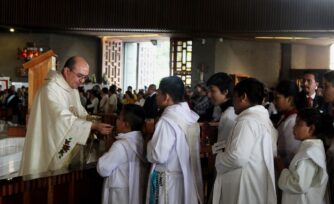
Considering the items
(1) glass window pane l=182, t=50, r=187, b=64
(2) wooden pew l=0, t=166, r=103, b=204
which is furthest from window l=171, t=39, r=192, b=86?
(2) wooden pew l=0, t=166, r=103, b=204

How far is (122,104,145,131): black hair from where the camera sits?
337cm

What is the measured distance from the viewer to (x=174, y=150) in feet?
10.7

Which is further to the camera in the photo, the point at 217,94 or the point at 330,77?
the point at 217,94

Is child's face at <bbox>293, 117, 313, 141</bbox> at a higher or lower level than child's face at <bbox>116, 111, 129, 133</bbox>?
higher

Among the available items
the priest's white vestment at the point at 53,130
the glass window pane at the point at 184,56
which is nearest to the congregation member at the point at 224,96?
the priest's white vestment at the point at 53,130

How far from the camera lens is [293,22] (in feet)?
30.0

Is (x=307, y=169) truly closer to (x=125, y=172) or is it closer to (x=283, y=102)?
(x=283, y=102)

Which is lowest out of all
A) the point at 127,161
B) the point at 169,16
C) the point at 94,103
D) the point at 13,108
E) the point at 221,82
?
the point at 13,108

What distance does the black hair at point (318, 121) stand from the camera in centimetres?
299

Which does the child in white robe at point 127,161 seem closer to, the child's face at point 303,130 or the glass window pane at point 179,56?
the child's face at point 303,130

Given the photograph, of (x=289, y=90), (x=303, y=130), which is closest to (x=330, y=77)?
(x=289, y=90)

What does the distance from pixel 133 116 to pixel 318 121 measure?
1.23m

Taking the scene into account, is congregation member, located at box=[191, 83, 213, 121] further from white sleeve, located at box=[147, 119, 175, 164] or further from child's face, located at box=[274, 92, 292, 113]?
white sleeve, located at box=[147, 119, 175, 164]

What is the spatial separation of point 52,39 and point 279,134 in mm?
15180
